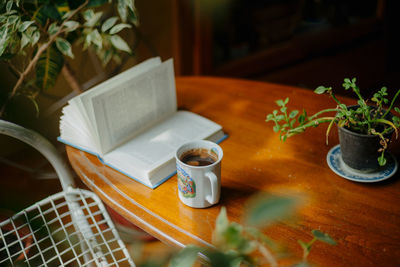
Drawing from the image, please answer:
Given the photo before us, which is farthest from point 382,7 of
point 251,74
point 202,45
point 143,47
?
point 143,47

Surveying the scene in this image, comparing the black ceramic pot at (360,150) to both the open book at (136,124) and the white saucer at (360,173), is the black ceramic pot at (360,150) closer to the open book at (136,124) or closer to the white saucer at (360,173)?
the white saucer at (360,173)

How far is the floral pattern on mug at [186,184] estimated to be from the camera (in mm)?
773

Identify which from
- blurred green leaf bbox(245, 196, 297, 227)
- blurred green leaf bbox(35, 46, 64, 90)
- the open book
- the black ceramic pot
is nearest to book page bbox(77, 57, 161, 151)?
the open book

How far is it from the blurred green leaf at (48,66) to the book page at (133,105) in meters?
0.38

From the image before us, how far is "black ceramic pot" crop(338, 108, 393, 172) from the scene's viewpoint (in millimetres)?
802

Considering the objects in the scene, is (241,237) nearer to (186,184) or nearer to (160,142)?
(186,184)

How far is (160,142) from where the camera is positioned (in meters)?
0.98

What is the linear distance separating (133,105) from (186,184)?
0.31 m

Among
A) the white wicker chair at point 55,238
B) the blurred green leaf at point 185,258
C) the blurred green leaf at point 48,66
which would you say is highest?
the blurred green leaf at point 185,258

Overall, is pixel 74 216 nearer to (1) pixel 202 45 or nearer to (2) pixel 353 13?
(1) pixel 202 45

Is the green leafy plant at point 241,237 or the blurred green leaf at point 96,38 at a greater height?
the green leafy plant at point 241,237

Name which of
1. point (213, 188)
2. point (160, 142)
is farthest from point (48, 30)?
point (213, 188)

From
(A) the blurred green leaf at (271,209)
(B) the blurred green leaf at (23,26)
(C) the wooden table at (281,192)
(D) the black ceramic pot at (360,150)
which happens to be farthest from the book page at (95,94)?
(A) the blurred green leaf at (271,209)

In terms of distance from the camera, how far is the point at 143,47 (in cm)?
235
